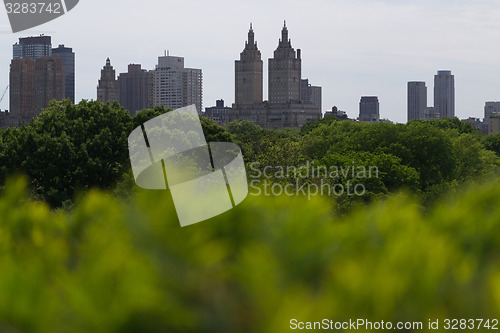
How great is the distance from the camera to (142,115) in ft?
153

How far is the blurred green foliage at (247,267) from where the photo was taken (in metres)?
2.52

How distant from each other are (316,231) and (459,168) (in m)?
63.0

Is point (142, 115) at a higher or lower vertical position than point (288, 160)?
higher

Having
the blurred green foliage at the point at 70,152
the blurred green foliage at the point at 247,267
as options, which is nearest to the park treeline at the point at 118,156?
the blurred green foliage at the point at 70,152

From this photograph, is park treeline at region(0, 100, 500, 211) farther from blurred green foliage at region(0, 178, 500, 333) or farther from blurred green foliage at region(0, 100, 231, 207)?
blurred green foliage at region(0, 178, 500, 333)

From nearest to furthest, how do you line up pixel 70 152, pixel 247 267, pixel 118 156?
1. pixel 247 267
2. pixel 70 152
3. pixel 118 156

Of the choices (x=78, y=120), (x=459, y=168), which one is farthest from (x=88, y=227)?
(x=459, y=168)

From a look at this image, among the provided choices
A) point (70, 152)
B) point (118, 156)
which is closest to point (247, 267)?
point (70, 152)

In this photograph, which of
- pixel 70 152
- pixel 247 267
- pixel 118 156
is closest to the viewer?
pixel 247 267

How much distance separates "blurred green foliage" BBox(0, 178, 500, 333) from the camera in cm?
252

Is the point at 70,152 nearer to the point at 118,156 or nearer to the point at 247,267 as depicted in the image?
the point at 118,156

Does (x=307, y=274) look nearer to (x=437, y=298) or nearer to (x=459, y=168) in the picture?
(x=437, y=298)

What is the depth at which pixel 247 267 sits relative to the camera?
2773mm

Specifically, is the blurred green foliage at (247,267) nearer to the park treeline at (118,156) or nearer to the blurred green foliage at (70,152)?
the park treeline at (118,156)
